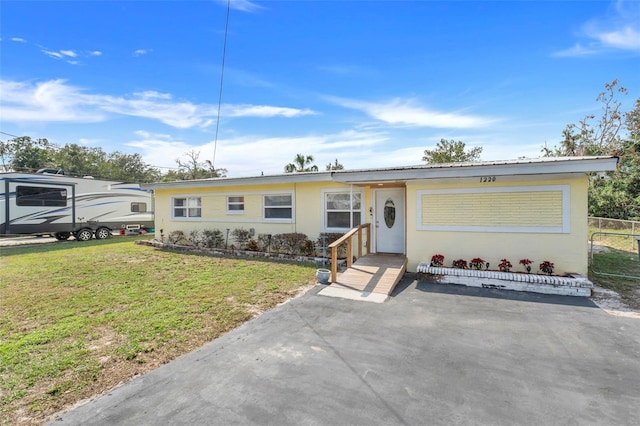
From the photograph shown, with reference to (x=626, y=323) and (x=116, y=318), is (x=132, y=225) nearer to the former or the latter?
(x=116, y=318)

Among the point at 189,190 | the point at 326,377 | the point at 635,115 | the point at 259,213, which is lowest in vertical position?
the point at 326,377

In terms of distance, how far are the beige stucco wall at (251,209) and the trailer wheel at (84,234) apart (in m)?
4.72

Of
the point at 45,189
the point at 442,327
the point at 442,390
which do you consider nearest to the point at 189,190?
the point at 45,189

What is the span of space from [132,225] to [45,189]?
14.9 feet

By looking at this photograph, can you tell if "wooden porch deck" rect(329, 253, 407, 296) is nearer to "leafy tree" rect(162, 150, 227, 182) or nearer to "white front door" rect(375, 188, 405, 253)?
"white front door" rect(375, 188, 405, 253)

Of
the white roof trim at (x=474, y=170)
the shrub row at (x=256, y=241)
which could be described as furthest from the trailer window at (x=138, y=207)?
the white roof trim at (x=474, y=170)

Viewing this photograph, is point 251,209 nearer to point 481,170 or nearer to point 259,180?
point 259,180

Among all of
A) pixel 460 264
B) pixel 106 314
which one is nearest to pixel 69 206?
pixel 106 314

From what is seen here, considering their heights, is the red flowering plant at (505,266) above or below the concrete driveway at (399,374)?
above

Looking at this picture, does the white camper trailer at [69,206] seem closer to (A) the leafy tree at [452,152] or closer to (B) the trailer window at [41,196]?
(B) the trailer window at [41,196]

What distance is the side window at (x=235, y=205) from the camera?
472 inches

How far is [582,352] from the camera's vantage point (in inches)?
147

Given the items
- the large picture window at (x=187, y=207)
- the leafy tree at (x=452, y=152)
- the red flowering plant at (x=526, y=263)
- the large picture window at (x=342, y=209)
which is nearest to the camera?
the red flowering plant at (x=526, y=263)

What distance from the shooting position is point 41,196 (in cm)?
1414
